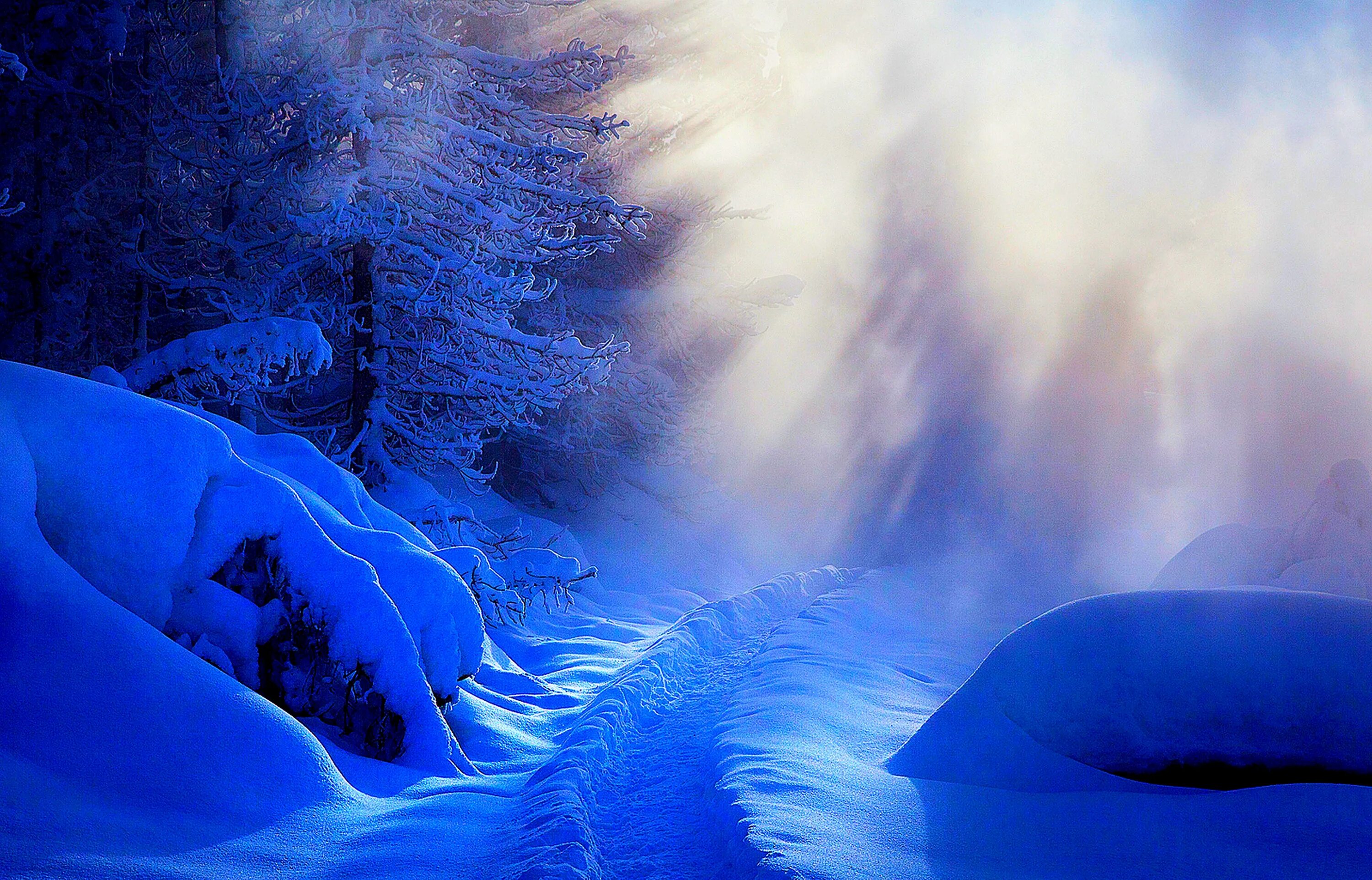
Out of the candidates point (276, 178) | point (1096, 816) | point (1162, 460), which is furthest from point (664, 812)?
point (1162, 460)

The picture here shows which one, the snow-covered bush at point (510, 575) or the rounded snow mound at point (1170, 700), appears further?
the snow-covered bush at point (510, 575)

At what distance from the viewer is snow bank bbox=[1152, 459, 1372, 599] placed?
1006 centimetres

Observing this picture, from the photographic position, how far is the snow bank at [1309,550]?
33.0 feet

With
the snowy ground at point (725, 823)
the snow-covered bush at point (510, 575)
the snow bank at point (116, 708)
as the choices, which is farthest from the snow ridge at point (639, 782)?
the snow-covered bush at point (510, 575)

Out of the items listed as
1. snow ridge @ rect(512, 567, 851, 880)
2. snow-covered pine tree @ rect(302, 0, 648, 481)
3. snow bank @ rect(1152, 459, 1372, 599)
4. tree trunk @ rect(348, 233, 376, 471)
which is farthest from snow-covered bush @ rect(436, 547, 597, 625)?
snow bank @ rect(1152, 459, 1372, 599)

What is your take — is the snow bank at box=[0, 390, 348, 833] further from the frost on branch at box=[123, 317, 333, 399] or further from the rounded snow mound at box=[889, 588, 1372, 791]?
the rounded snow mound at box=[889, 588, 1372, 791]

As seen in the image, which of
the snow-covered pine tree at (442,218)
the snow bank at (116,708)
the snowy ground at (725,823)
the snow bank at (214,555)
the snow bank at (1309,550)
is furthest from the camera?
the snow bank at (1309,550)

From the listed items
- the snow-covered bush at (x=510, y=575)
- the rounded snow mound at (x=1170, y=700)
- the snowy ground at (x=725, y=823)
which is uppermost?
the snow-covered bush at (x=510, y=575)

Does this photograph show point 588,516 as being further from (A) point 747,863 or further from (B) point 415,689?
(A) point 747,863

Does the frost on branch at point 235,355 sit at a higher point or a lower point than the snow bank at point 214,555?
higher

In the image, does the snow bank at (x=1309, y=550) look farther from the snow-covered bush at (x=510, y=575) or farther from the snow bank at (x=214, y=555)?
the snow bank at (x=214, y=555)

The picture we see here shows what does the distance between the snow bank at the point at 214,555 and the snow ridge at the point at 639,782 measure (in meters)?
0.95

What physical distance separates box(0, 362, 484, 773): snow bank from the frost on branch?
1.74 meters

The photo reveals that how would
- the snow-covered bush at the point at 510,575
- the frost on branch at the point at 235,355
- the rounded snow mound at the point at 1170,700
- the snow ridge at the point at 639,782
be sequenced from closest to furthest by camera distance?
the snow ridge at the point at 639,782 → the rounded snow mound at the point at 1170,700 → the frost on branch at the point at 235,355 → the snow-covered bush at the point at 510,575
